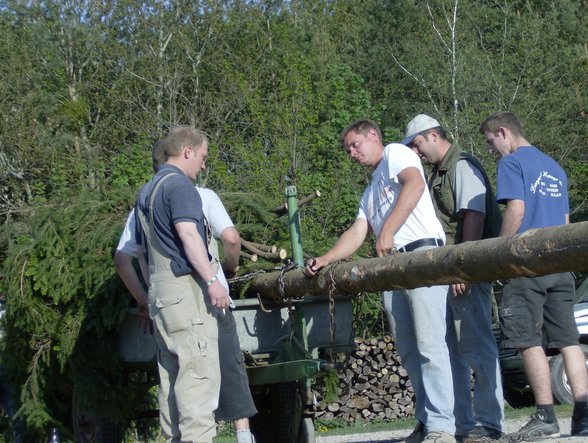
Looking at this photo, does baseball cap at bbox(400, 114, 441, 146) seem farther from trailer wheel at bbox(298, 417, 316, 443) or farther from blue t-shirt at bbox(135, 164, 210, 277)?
trailer wheel at bbox(298, 417, 316, 443)

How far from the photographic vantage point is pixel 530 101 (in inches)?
817

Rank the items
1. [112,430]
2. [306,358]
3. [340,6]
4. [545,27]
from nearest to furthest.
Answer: [306,358] → [112,430] → [545,27] → [340,6]

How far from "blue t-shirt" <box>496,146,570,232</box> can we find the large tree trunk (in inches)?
40.0

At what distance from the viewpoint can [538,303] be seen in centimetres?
624

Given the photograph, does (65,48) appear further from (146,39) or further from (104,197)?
(104,197)

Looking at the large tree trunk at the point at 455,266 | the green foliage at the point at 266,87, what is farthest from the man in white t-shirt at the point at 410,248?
the green foliage at the point at 266,87

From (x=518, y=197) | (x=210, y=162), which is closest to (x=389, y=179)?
(x=518, y=197)

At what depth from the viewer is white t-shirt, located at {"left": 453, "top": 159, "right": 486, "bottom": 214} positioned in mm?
6355

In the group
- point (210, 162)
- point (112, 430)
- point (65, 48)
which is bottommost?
point (112, 430)

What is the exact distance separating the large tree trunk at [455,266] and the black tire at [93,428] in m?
1.48

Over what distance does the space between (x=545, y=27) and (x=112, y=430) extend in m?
18.4

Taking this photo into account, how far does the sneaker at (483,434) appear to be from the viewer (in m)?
6.08

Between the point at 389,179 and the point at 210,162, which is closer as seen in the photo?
the point at 389,179

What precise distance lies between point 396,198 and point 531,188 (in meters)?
0.84
